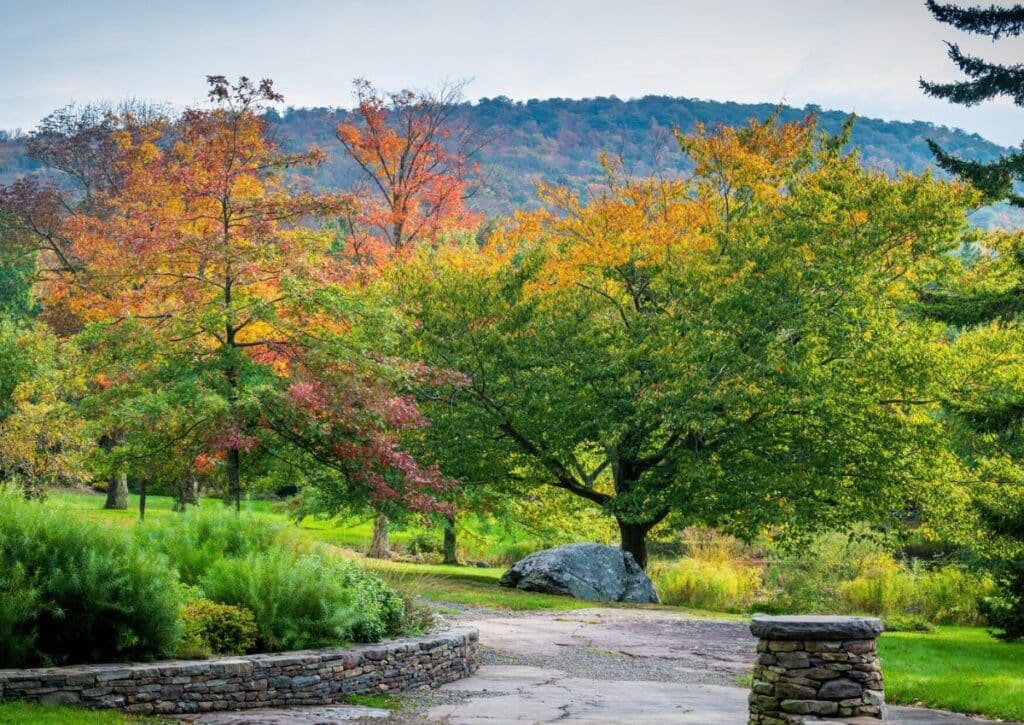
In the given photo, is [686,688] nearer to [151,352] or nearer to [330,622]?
[330,622]

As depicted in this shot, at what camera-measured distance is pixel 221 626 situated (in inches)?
401

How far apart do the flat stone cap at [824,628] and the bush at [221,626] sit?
4.87 meters

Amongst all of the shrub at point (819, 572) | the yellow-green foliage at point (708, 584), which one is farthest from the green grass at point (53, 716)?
the yellow-green foliage at point (708, 584)

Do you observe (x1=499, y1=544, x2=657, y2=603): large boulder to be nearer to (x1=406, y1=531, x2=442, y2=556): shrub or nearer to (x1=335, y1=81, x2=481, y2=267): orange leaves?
(x1=406, y1=531, x2=442, y2=556): shrub

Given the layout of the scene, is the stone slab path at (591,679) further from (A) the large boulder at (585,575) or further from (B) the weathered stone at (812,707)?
(A) the large boulder at (585,575)

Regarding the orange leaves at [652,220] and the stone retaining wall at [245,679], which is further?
the orange leaves at [652,220]

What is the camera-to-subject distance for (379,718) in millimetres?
9453

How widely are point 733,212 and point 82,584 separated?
1924 cm

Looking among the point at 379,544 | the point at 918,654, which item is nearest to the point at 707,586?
the point at 379,544

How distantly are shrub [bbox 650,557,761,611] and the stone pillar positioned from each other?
15.3m

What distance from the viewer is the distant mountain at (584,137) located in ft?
301

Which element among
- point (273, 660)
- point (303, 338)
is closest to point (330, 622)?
point (273, 660)

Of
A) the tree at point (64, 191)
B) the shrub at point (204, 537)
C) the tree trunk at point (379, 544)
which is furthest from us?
the tree at point (64, 191)

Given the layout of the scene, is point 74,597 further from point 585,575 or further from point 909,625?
point 909,625
